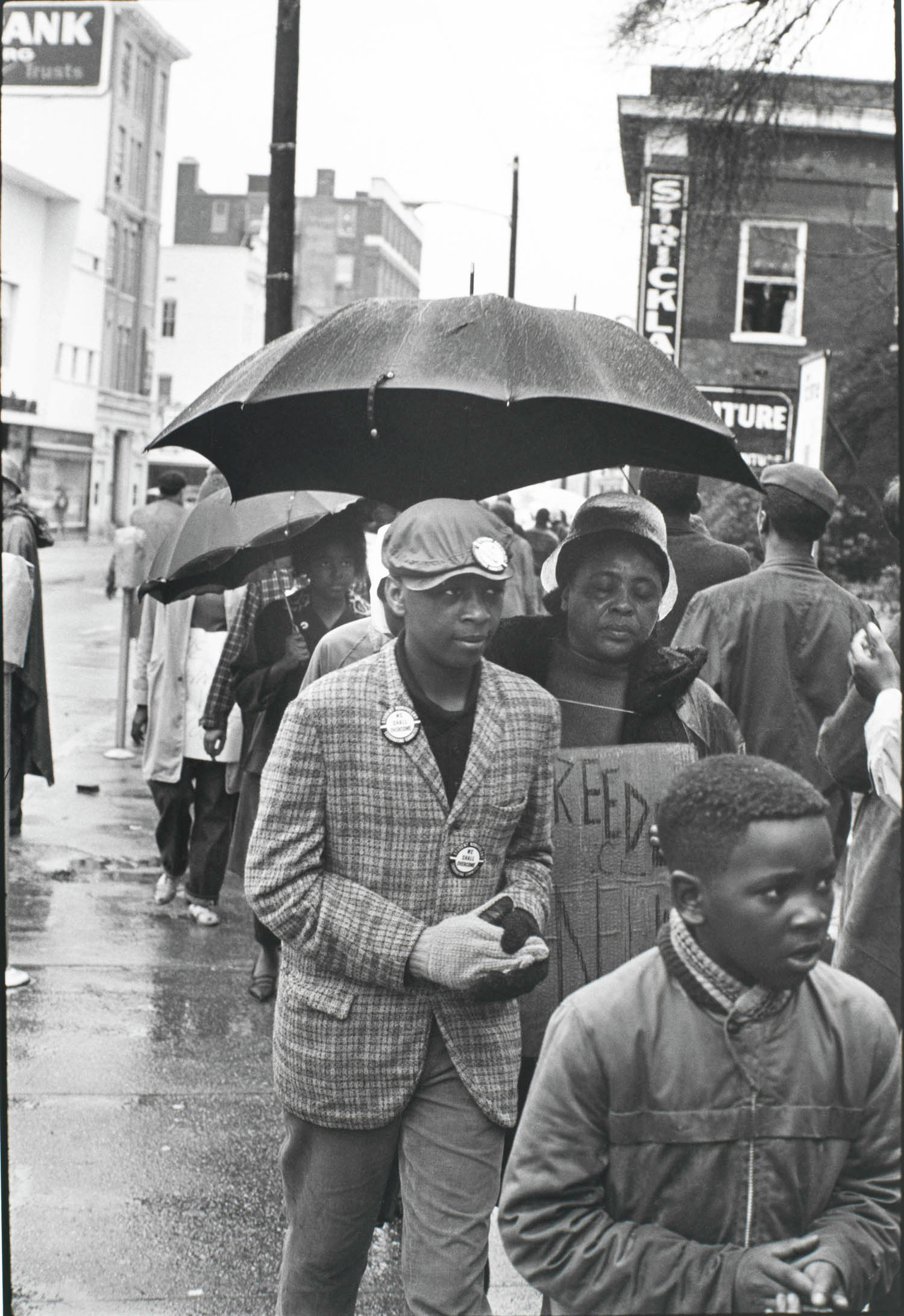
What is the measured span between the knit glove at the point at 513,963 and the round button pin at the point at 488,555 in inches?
23.9

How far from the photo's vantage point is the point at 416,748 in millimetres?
3098

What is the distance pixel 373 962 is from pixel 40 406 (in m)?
1.42

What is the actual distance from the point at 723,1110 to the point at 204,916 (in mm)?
5923

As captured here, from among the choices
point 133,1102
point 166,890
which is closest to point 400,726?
point 133,1102

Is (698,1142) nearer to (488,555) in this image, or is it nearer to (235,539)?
(488,555)

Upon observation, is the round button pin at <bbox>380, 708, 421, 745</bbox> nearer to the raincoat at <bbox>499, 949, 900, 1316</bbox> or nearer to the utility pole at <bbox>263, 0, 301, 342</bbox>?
the raincoat at <bbox>499, 949, 900, 1316</bbox>

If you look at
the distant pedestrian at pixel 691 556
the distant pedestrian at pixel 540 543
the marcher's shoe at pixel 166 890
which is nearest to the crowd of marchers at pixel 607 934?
the distant pedestrian at pixel 691 556

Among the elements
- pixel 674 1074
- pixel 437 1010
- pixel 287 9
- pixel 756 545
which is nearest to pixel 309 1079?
pixel 437 1010

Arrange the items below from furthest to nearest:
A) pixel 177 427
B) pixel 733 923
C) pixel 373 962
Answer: pixel 177 427 → pixel 373 962 → pixel 733 923

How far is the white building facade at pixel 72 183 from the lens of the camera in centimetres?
264

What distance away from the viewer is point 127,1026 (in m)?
6.29

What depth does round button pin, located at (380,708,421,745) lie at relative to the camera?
122 inches

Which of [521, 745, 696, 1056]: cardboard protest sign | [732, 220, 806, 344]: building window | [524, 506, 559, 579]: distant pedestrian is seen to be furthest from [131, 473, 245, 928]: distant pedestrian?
[732, 220, 806, 344]: building window

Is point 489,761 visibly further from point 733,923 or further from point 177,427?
point 177,427
